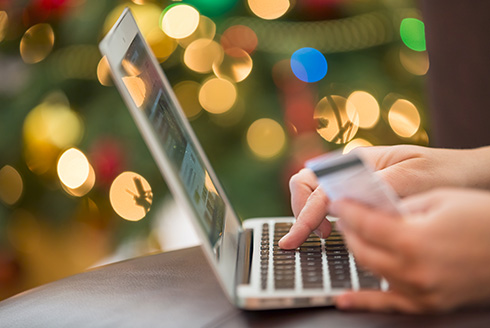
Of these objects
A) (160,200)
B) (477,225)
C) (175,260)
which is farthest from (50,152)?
(477,225)

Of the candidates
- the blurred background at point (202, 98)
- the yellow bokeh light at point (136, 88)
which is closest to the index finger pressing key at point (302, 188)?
the yellow bokeh light at point (136, 88)

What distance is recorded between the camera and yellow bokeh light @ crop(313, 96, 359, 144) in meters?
1.37

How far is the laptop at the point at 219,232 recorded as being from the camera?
51 centimetres

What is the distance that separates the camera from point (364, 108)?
136cm

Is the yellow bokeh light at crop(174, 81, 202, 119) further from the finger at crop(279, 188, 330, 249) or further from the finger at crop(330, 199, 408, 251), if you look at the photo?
the finger at crop(330, 199, 408, 251)

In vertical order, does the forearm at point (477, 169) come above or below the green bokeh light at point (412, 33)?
above

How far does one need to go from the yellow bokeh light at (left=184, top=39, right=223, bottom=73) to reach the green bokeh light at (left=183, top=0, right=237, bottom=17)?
63 millimetres

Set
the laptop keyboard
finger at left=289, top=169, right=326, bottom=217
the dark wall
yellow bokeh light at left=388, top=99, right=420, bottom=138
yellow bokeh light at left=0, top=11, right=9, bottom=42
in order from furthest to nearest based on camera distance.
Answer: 1. yellow bokeh light at left=388, top=99, right=420, bottom=138
2. yellow bokeh light at left=0, top=11, right=9, bottom=42
3. the dark wall
4. finger at left=289, top=169, right=326, bottom=217
5. the laptop keyboard

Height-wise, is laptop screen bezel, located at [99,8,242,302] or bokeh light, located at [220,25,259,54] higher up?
laptop screen bezel, located at [99,8,242,302]

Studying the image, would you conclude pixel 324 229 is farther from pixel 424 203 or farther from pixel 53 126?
pixel 53 126

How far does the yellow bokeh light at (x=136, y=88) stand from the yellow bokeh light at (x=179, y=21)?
704 millimetres

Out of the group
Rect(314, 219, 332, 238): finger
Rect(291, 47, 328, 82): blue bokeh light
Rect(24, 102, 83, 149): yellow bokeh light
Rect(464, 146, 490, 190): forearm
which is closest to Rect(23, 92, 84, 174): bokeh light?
Rect(24, 102, 83, 149): yellow bokeh light

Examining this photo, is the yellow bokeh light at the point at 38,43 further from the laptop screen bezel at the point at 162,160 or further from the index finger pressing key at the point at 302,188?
the index finger pressing key at the point at 302,188

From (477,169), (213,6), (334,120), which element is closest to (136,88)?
(477,169)
